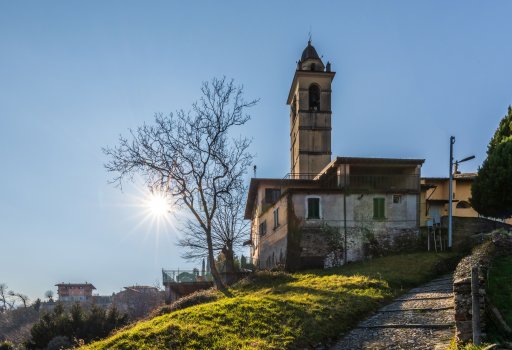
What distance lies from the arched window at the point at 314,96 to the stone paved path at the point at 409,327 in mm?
29742

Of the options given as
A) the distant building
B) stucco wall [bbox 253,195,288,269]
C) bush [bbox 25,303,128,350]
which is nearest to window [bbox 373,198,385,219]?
stucco wall [bbox 253,195,288,269]

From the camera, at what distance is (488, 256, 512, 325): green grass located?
13054 mm

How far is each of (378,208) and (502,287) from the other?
18355 mm

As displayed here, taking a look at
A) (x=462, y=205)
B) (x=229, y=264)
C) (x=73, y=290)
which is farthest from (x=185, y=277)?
(x=73, y=290)

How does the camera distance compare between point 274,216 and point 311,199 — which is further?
point 274,216

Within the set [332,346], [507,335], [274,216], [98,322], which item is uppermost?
[274,216]

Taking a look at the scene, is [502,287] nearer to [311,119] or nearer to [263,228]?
[263,228]

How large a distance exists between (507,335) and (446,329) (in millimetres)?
2393

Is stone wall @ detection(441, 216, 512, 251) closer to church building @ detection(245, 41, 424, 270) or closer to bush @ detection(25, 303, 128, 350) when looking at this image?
church building @ detection(245, 41, 424, 270)

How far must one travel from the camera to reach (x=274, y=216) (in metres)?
37.3

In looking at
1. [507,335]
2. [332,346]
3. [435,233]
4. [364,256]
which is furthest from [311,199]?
[507,335]

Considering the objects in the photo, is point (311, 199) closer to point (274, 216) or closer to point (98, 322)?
point (274, 216)

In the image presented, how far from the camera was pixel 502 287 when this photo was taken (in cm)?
1500

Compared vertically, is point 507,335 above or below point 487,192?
below
